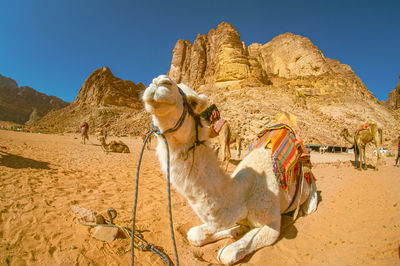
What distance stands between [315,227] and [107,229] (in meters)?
2.54

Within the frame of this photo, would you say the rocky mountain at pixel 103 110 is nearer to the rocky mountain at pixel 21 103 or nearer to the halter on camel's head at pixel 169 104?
the rocky mountain at pixel 21 103

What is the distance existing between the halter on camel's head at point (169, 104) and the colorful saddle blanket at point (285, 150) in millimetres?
1283

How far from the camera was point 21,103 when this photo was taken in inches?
2714

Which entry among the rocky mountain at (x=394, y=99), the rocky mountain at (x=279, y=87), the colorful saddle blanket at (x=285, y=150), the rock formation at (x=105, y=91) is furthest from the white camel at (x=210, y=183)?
the rocky mountain at (x=394, y=99)

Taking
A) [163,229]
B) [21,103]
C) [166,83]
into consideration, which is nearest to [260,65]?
[163,229]

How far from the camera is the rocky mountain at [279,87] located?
2009 cm

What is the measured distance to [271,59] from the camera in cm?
5606

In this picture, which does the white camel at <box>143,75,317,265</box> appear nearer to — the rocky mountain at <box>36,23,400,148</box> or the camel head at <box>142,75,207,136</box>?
the camel head at <box>142,75,207,136</box>

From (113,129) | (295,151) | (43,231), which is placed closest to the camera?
(43,231)

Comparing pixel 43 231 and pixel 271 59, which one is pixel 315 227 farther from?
pixel 271 59

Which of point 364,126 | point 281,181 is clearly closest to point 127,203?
point 281,181

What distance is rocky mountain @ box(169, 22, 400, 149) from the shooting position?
20094 millimetres

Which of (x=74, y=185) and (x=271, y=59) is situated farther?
(x=271, y=59)

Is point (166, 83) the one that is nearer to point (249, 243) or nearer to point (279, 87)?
point (249, 243)
